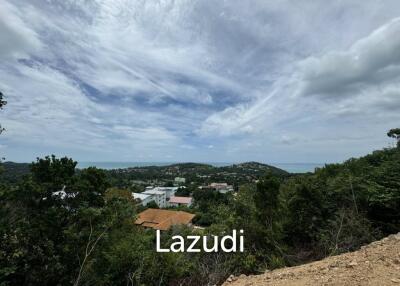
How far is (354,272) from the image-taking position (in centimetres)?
429

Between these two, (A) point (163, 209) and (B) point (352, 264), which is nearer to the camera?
(B) point (352, 264)

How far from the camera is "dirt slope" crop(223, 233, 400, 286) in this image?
157 inches

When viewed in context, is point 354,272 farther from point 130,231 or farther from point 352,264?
point 130,231

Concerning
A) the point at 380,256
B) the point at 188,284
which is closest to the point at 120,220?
the point at 188,284

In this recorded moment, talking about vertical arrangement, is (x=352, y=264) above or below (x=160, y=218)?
above

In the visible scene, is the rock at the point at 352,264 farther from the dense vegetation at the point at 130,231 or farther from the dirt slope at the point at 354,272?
the dense vegetation at the point at 130,231

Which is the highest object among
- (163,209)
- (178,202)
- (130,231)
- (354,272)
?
(354,272)

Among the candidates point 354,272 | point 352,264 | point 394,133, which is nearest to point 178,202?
point 394,133

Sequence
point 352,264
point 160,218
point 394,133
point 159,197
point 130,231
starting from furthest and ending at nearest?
point 159,197, point 160,218, point 394,133, point 130,231, point 352,264

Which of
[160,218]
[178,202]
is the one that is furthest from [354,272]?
[178,202]

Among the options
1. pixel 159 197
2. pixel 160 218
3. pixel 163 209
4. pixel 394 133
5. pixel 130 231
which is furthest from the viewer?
pixel 159 197

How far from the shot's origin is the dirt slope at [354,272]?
3988 mm

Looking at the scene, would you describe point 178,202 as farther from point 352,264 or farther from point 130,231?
point 352,264

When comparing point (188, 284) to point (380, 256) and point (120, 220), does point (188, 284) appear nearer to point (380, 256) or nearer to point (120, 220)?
point (120, 220)
